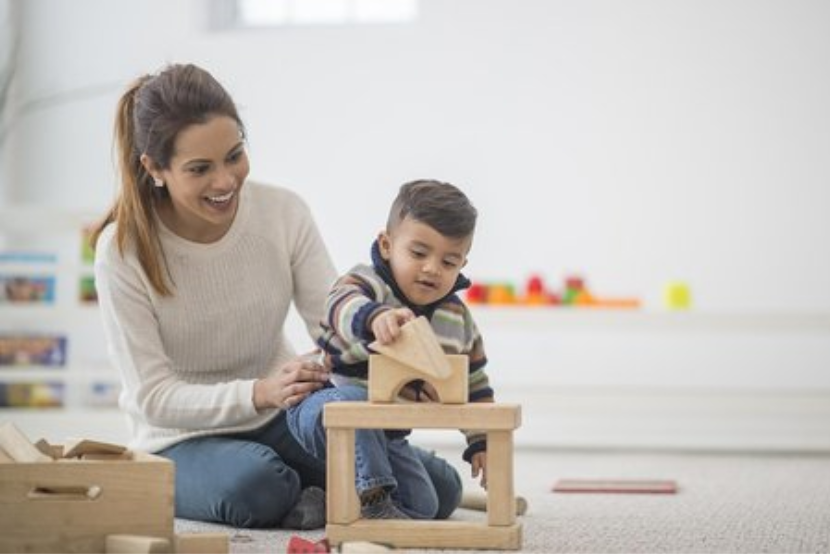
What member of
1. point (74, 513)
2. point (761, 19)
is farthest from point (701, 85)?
point (74, 513)

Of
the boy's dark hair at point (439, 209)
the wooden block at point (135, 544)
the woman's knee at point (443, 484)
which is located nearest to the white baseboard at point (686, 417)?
the woman's knee at point (443, 484)

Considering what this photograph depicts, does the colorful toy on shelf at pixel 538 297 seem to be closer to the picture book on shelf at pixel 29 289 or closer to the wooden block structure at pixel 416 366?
the picture book on shelf at pixel 29 289

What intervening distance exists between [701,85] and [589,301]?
2.77 ft

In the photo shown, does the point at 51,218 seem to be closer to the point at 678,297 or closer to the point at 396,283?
the point at 678,297

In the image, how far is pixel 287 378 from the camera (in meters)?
1.74

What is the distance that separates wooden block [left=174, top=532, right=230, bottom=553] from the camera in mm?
1460

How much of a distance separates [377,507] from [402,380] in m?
0.20

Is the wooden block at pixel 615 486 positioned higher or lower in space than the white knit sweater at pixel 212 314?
lower

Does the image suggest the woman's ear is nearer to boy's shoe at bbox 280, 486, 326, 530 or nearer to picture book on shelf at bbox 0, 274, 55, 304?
boy's shoe at bbox 280, 486, 326, 530

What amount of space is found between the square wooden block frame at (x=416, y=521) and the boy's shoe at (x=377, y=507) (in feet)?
0.13

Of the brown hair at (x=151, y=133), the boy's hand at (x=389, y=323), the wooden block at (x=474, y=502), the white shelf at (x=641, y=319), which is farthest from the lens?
the white shelf at (x=641, y=319)

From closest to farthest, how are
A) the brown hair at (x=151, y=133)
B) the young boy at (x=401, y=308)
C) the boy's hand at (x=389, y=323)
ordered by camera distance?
the boy's hand at (x=389, y=323) < the young boy at (x=401, y=308) < the brown hair at (x=151, y=133)

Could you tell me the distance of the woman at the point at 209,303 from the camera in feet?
5.98

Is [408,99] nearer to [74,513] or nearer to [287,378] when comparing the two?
[287,378]
